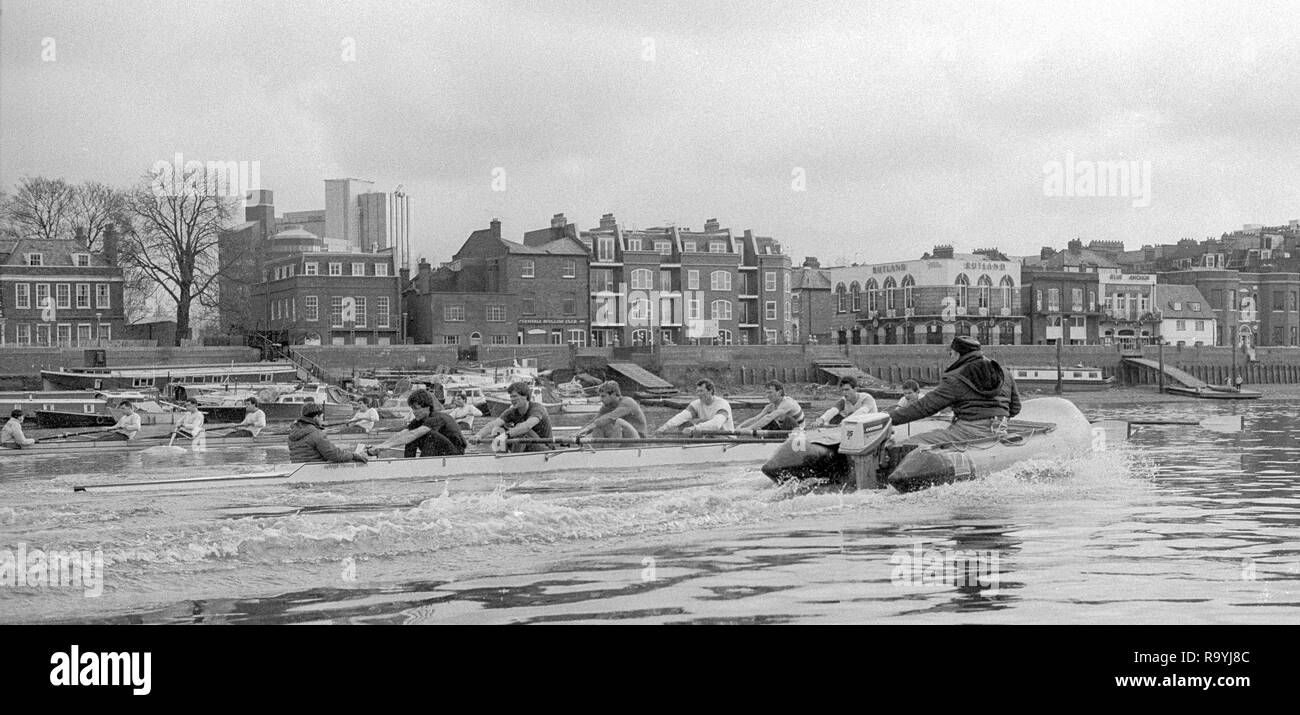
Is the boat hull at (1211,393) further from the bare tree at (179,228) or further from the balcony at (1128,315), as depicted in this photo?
the bare tree at (179,228)

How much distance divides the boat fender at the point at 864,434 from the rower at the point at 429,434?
598 cm

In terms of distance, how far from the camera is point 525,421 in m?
19.0

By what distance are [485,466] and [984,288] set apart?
80939 mm

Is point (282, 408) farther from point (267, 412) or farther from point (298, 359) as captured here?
point (298, 359)

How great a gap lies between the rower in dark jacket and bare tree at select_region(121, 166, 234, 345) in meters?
61.8

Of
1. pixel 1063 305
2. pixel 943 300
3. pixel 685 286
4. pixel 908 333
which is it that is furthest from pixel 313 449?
pixel 1063 305

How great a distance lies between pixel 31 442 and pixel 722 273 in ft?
203

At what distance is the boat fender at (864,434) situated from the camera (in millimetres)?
14422

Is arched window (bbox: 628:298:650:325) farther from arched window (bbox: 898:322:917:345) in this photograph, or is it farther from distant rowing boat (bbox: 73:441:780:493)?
distant rowing boat (bbox: 73:441:780:493)

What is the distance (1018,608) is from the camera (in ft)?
26.2

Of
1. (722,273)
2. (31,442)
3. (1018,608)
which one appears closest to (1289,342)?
(722,273)

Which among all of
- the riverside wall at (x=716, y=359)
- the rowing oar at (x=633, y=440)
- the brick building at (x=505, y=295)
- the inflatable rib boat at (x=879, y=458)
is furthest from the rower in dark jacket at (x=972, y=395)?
the brick building at (x=505, y=295)

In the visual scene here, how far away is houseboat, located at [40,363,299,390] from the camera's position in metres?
54.6
